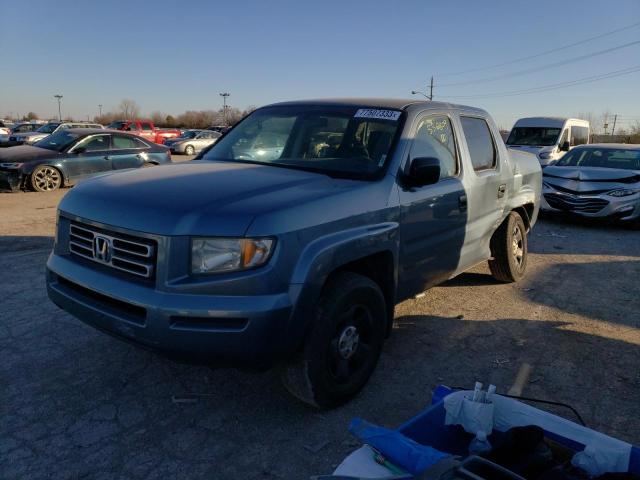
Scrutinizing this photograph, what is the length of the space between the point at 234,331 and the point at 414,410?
1.33m

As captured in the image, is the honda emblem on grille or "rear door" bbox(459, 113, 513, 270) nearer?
the honda emblem on grille

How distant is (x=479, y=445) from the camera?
2.10 m

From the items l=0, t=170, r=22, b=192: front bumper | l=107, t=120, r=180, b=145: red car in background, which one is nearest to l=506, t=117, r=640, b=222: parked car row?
l=0, t=170, r=22, b=192: front bumper

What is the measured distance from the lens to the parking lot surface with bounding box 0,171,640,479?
8.80 ft

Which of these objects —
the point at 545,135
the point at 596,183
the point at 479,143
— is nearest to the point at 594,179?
the point at 596,183

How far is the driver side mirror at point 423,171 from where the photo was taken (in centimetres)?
338

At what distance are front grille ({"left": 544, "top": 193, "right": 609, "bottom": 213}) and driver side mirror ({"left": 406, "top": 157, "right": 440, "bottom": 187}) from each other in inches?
282

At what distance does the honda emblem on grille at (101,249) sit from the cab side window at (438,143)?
2.09 metres

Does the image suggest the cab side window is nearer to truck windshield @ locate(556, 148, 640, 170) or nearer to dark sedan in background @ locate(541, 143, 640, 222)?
dark sedan in background @ locate(541, 143, 640, 222)

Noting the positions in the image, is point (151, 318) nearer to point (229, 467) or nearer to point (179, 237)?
point (179, 237)

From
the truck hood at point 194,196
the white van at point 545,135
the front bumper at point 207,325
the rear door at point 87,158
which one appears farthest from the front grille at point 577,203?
the rear door at point 87,158

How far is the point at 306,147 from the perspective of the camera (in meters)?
3.87

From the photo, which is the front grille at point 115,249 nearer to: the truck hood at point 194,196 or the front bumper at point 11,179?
the truck hood at point 194,196

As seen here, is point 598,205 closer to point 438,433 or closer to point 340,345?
point 340,345
